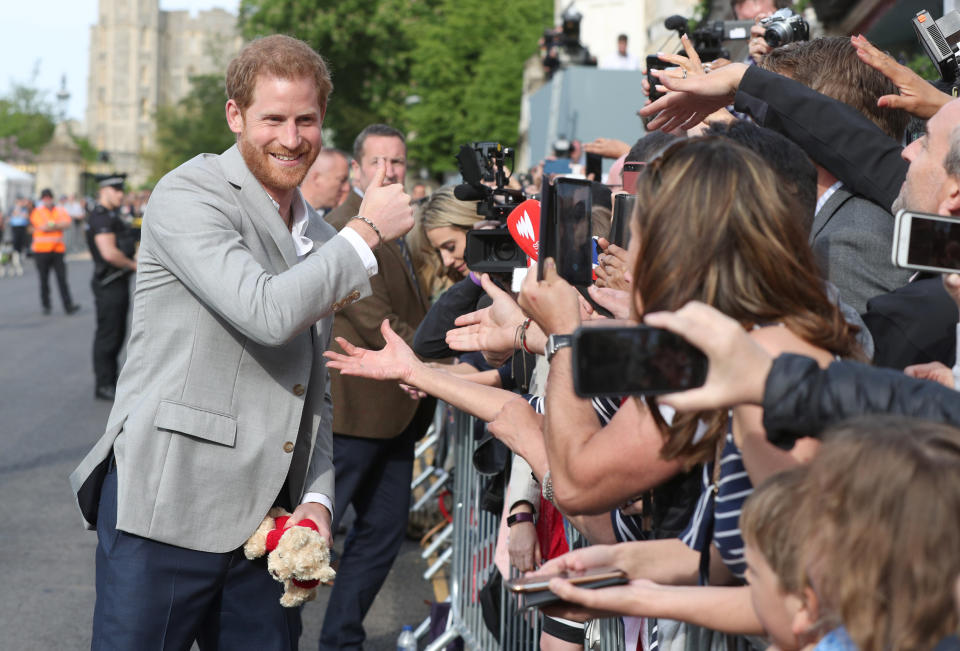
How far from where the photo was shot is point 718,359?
1.63m

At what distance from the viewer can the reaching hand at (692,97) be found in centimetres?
333

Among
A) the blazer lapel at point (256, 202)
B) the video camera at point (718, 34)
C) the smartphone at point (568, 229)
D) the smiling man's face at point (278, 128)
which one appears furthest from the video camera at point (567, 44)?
the smartphone at point (568, 229)

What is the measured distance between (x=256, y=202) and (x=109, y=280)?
9530 mm

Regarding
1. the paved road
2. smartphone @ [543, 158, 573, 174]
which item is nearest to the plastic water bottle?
the paved road

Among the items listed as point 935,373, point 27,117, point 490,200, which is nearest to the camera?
point 935,373

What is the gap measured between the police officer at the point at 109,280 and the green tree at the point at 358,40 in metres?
29.9

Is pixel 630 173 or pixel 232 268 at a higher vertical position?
pixel 630 173

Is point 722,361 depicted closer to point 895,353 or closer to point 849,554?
point 849,554

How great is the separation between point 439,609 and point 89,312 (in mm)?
17606

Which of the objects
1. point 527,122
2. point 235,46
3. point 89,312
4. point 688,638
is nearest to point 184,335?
point 688,638

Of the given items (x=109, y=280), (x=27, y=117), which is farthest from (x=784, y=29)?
(x=27, y=117)

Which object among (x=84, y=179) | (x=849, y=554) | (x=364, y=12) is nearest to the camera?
(x=849, y=554)

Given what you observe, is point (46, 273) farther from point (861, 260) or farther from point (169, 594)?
point (861, 260)

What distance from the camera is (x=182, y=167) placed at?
3.01 metres
